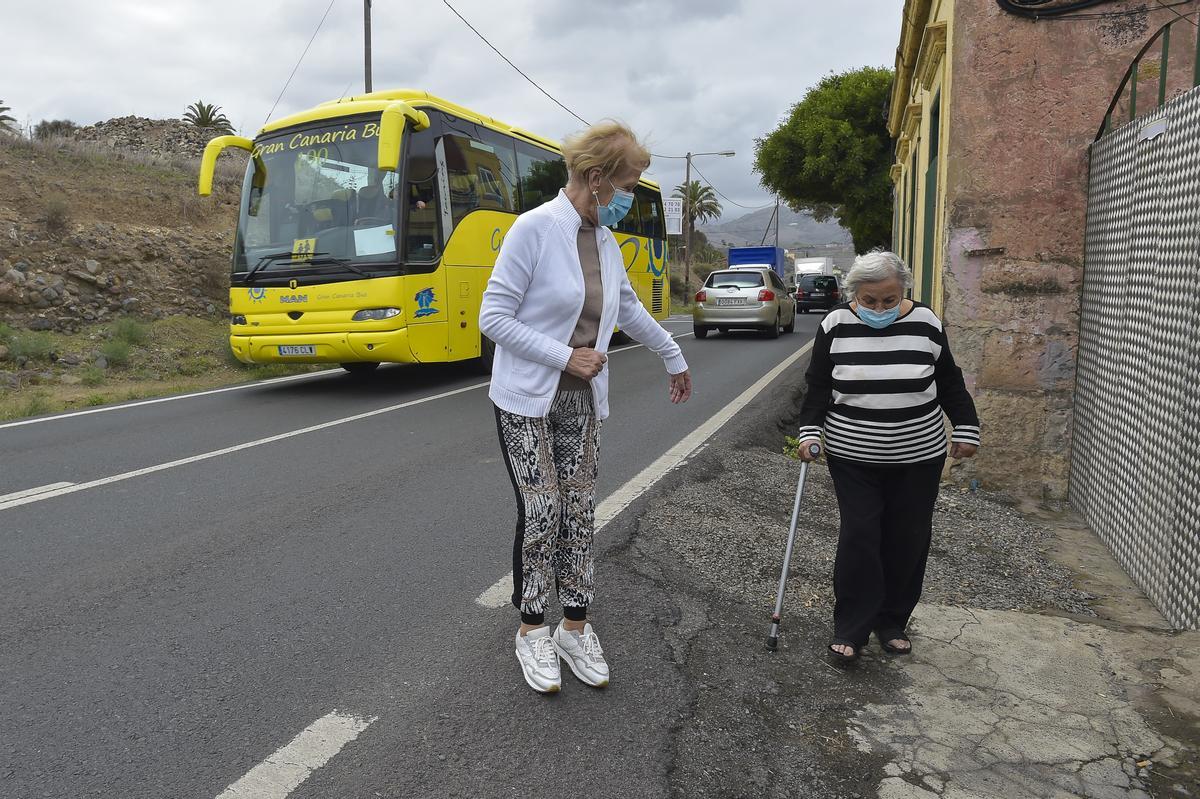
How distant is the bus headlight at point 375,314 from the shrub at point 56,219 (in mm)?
10534

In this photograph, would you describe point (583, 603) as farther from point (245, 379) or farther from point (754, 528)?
point (245, 379)

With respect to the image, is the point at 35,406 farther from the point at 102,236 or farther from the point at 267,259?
the point at 102,236

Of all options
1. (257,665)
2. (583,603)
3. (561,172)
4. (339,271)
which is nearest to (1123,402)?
(583,603)

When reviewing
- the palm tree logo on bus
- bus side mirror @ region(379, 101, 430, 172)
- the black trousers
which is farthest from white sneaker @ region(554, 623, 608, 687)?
the palm tree logo on bus

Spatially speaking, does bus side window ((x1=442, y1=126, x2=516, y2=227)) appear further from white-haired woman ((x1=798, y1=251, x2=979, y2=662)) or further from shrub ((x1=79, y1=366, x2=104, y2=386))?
white-haired woman ((x1=798, y1=251, x2=979, y2=662))

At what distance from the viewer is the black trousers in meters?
3.44

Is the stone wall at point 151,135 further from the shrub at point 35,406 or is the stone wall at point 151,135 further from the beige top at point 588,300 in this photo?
the beige top at point 588,300

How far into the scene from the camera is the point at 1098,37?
560 centimetres

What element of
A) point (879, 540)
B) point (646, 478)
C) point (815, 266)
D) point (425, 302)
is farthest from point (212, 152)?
point (815, 266)

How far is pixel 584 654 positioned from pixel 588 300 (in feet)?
4.16

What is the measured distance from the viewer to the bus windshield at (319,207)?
9.96m

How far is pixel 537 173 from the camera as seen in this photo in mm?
13266

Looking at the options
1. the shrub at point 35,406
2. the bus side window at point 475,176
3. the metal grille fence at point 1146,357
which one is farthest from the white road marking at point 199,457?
the metal grille fence at point 1146,357

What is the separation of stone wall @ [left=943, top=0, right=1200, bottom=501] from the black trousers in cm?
283
